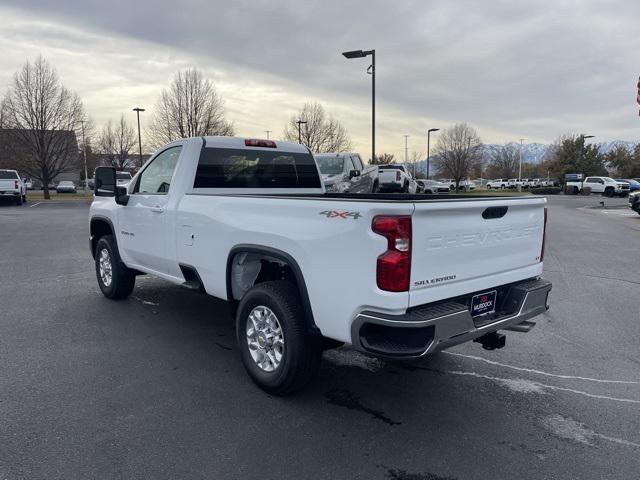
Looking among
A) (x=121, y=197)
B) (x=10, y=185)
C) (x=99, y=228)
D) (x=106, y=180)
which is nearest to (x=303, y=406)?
(x=121, y=197)

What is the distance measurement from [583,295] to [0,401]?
7.04m

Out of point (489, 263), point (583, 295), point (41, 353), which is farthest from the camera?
point (583, 295)

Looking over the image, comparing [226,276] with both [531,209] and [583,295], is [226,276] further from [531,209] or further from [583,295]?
[583,295]

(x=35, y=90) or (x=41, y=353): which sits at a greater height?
(x=35, y=90)

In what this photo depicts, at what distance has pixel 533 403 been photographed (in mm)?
3701

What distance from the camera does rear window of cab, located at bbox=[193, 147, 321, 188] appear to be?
16.6ft

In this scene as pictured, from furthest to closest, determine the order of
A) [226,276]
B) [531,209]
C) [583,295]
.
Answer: [583,295] → [226,276] → [531,209]

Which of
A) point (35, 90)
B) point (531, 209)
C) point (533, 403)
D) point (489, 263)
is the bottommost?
point (533, 403)

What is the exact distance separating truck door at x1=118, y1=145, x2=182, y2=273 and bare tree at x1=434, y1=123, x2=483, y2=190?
2027 inches

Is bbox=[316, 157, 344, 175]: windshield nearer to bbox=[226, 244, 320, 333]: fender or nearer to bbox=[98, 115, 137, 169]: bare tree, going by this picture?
bbox=[226, 244, 320, 333]: fender

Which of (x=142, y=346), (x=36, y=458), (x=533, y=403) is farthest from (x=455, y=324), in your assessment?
(x=142, y=346)

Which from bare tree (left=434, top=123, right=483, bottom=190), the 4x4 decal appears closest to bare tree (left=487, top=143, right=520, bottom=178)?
bare tree (left=434, top=123, right=483, bottom=190)

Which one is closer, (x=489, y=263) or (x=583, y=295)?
(x=489, y=263)

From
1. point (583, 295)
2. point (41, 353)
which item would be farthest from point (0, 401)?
point (583, 295)
